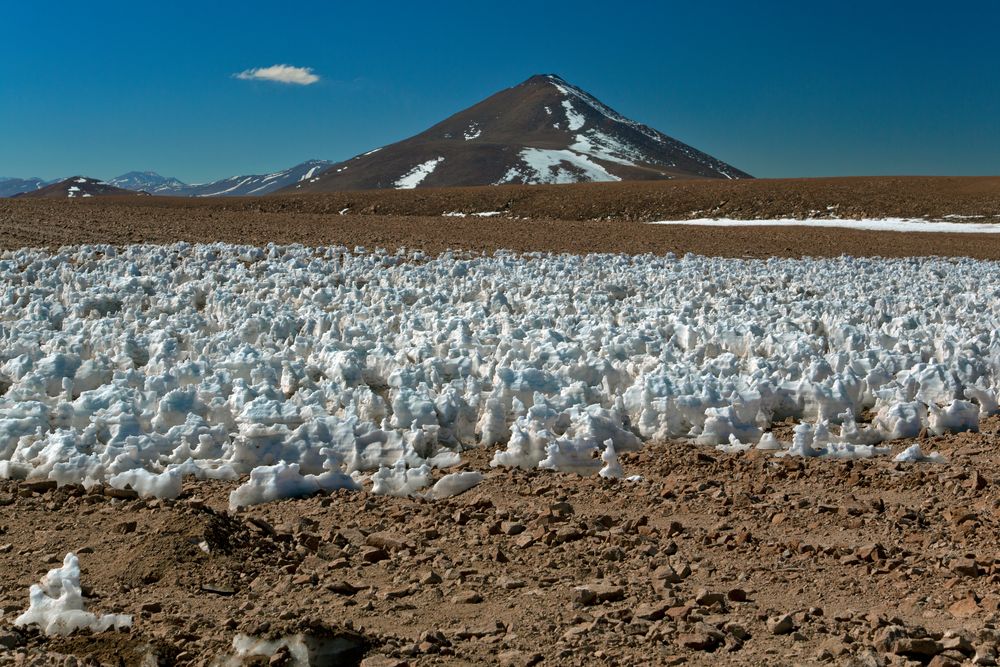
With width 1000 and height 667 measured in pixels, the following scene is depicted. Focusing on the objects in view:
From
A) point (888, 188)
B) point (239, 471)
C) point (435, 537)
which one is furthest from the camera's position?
point (888, 188)

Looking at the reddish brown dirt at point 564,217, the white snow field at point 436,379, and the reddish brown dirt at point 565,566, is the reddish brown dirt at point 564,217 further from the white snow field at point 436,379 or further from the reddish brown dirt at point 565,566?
the reddish brown dirt at point 565,566

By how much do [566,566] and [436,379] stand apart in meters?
3.32

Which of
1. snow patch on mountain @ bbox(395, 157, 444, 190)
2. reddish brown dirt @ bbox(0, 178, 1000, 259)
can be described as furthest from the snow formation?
snow patch on mountain @ bbox(395, 157, 444, 190)

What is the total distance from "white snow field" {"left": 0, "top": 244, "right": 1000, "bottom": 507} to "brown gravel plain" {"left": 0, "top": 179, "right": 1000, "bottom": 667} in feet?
0.92

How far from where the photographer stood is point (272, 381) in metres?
7.66

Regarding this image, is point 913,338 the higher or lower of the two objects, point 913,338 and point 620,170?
the lower

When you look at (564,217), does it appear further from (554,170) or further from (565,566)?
(554,170)

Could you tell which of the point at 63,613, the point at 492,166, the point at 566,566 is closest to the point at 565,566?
the point at 566,566

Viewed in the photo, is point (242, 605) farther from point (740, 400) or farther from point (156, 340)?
point (156, 340)

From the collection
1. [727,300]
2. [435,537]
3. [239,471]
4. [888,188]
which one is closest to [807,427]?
[435,537]

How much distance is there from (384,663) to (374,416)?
3588mm

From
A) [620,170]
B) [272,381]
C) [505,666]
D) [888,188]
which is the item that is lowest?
[505,666]

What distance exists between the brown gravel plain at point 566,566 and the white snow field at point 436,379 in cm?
28

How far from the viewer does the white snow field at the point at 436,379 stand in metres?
6.26
